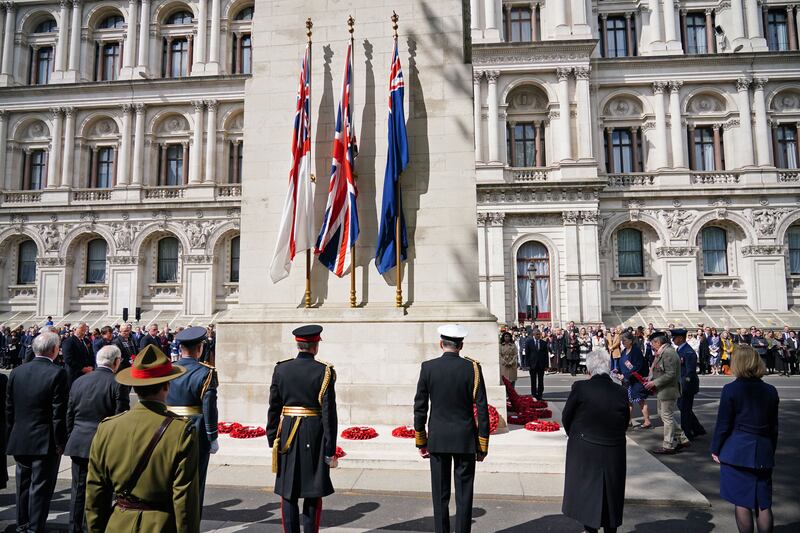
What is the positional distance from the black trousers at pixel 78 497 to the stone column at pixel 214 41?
1390 inches

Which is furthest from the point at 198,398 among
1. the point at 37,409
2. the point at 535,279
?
the point at 535,279

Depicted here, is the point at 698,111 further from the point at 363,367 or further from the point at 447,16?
the point at 363,367

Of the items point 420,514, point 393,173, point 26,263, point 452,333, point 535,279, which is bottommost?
point 420,514

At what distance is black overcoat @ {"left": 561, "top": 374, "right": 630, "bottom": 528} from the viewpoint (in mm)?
4867

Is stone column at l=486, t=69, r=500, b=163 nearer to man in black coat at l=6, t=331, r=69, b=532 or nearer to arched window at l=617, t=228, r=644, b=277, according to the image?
arched window at l=617, t=228, r=644, b=277

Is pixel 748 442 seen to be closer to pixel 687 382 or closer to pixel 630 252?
pixel 687 382

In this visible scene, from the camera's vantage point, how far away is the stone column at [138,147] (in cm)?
3594

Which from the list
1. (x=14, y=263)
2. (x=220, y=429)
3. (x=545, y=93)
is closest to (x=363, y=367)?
(x=220, y=429)

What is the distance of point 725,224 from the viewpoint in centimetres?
3216

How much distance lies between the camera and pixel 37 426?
5.81 m

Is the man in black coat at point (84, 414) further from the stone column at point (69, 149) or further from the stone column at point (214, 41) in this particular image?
the stone column at point (69, 149)

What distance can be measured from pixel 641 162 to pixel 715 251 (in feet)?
22.1

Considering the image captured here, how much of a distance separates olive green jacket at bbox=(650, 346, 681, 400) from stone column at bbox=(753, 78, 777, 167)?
91.5 ft

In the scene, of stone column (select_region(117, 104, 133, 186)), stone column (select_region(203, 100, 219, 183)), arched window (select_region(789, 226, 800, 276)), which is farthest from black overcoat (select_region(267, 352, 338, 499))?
stone column (select_region(117, 104, 133, 186))
